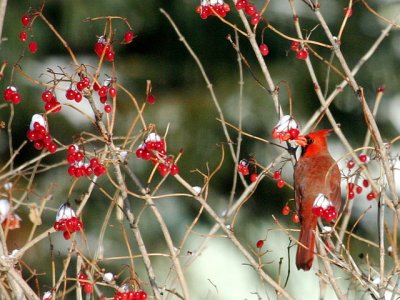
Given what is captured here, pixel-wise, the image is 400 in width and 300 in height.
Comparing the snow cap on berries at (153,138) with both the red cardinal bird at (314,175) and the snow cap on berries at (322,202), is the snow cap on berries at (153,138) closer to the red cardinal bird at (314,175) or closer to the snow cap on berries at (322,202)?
the snow cap on berries at (322,202)

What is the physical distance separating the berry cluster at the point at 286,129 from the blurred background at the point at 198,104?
4.56 meters

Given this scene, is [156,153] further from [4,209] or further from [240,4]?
[4,209]

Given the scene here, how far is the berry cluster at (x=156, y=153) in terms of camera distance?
2641 mm

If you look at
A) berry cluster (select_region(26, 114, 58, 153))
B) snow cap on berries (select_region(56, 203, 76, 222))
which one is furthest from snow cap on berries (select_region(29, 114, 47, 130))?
snow cap on berries (select_region(56, 203, 76, 222))

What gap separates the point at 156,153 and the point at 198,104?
524 centimetres

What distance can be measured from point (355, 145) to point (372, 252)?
0.98 metres

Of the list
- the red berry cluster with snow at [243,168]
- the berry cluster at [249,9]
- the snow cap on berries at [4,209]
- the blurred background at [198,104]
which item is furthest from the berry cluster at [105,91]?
the blurred background at [198,104]

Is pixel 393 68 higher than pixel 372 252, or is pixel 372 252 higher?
pixel 393 68

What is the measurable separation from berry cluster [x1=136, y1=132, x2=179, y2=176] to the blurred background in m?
4.71

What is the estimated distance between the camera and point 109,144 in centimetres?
249

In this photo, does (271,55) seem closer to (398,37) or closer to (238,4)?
(398,37)

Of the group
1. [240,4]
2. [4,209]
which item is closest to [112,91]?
[240,4]

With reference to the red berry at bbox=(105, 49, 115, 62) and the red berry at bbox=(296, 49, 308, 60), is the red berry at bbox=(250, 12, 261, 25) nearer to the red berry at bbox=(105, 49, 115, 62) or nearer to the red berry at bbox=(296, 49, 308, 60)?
the red berry at bbox=(296, 49, 308, 60)

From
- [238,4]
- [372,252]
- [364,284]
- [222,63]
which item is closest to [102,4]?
[222,63]
